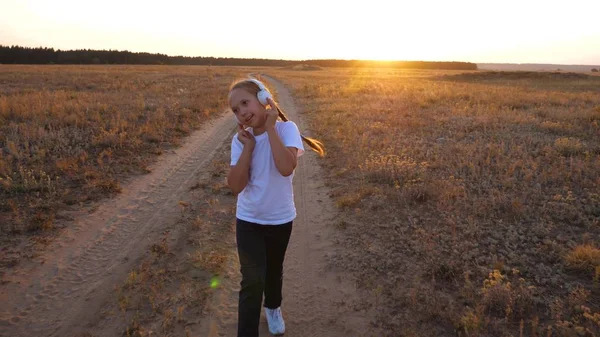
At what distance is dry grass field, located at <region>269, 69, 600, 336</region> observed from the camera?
143 inches

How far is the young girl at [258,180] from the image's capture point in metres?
2.58

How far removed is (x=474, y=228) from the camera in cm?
523

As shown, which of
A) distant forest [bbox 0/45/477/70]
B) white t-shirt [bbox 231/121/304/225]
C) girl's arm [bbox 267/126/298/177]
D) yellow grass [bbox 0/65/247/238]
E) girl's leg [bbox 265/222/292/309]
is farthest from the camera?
distant forest [bbox 0/45/477/70]

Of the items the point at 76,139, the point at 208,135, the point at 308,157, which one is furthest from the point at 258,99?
the point at 208,135

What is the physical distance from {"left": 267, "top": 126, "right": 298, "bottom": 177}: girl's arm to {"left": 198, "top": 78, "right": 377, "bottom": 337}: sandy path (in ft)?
5.89

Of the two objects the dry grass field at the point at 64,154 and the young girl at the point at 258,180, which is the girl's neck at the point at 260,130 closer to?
the young girl at the point at 258,180

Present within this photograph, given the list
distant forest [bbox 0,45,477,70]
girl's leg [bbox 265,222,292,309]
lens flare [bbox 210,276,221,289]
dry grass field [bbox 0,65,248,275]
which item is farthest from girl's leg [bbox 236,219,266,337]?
distant forest [bbox 0,45,477,70]

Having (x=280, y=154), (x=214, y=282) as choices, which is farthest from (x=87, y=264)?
(x=280, y=154)

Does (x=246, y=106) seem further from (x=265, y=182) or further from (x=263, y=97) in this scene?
(x=265, y=182)

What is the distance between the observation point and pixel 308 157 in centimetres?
984

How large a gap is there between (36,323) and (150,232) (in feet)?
6.48

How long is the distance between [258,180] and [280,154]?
0.32 metres

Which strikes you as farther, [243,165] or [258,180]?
[258,180]

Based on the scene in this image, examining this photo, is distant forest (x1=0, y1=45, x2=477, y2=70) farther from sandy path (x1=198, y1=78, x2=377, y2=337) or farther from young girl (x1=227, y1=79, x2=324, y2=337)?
young girl (x1=227, y1=79, x2=324, y2=337)
